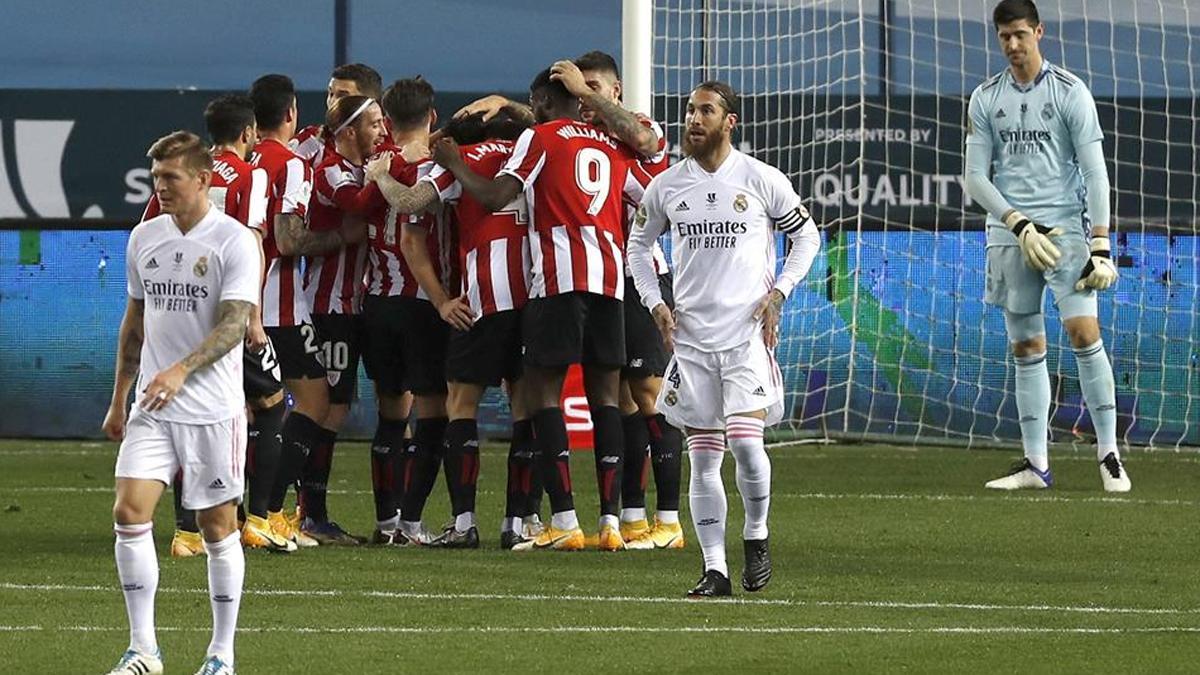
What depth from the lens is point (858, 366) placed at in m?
15.2

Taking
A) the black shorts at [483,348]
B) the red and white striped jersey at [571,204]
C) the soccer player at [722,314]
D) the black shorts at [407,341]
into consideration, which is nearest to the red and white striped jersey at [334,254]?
the black shorts at [407,341]

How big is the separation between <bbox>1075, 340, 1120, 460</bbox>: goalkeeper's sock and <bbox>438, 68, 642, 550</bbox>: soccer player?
330cm

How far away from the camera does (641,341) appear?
9602mm

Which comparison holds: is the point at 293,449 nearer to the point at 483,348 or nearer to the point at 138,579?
the point at 483,348

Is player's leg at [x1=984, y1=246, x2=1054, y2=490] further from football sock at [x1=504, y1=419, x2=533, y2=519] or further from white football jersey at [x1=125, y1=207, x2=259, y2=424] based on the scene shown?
white football jersey at [x1=125, y1=207, x2=259, y2=424]

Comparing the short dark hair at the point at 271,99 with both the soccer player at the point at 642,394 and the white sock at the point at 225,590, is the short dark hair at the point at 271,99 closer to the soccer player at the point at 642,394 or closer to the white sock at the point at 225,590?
the soccer player at the point at 642,394

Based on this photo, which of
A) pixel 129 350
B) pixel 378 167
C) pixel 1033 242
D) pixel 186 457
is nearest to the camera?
pixel 186 457

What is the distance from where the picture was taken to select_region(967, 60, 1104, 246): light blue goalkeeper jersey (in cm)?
1146

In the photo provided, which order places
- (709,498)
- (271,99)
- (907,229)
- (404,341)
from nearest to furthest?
(709,498)
(271,99)
(404,341)
(907,229)

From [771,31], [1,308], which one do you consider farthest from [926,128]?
[1,308]

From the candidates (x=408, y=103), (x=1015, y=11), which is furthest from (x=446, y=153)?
(x=1015, y=11)

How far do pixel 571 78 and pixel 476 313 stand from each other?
3.23ft

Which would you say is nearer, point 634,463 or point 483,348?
point 483,348

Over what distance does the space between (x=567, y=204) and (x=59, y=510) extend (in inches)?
123
